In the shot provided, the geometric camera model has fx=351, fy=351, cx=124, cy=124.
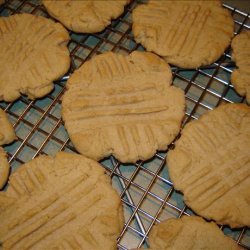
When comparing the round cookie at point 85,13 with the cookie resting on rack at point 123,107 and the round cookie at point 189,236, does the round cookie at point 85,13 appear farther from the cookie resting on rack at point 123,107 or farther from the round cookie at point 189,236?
the round cookie at point 189,236

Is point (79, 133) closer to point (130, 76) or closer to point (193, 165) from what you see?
point (130, 76)

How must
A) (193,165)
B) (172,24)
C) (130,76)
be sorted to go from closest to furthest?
(193,165) → (130,76) → (172,24)

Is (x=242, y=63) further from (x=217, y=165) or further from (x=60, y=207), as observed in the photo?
(x=60, y=207)

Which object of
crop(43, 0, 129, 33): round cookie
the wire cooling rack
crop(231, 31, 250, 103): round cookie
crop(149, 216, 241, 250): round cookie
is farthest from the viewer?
crop(43, 0, 129, 33): round cookie

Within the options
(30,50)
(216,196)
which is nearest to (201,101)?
(216,196)

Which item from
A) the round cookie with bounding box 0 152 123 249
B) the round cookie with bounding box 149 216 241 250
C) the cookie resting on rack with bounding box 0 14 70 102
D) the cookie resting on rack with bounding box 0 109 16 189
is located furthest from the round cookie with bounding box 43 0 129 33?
the round cookie with bounding box 149 216 241 250

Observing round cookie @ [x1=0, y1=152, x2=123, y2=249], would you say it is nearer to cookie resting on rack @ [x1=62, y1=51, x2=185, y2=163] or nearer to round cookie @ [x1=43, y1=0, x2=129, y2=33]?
cookie resting on rack @ [x1=62, y1=51, x2=185, y2=163]

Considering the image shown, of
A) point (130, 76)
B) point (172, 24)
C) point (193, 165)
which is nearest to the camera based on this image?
point (193, 165)
